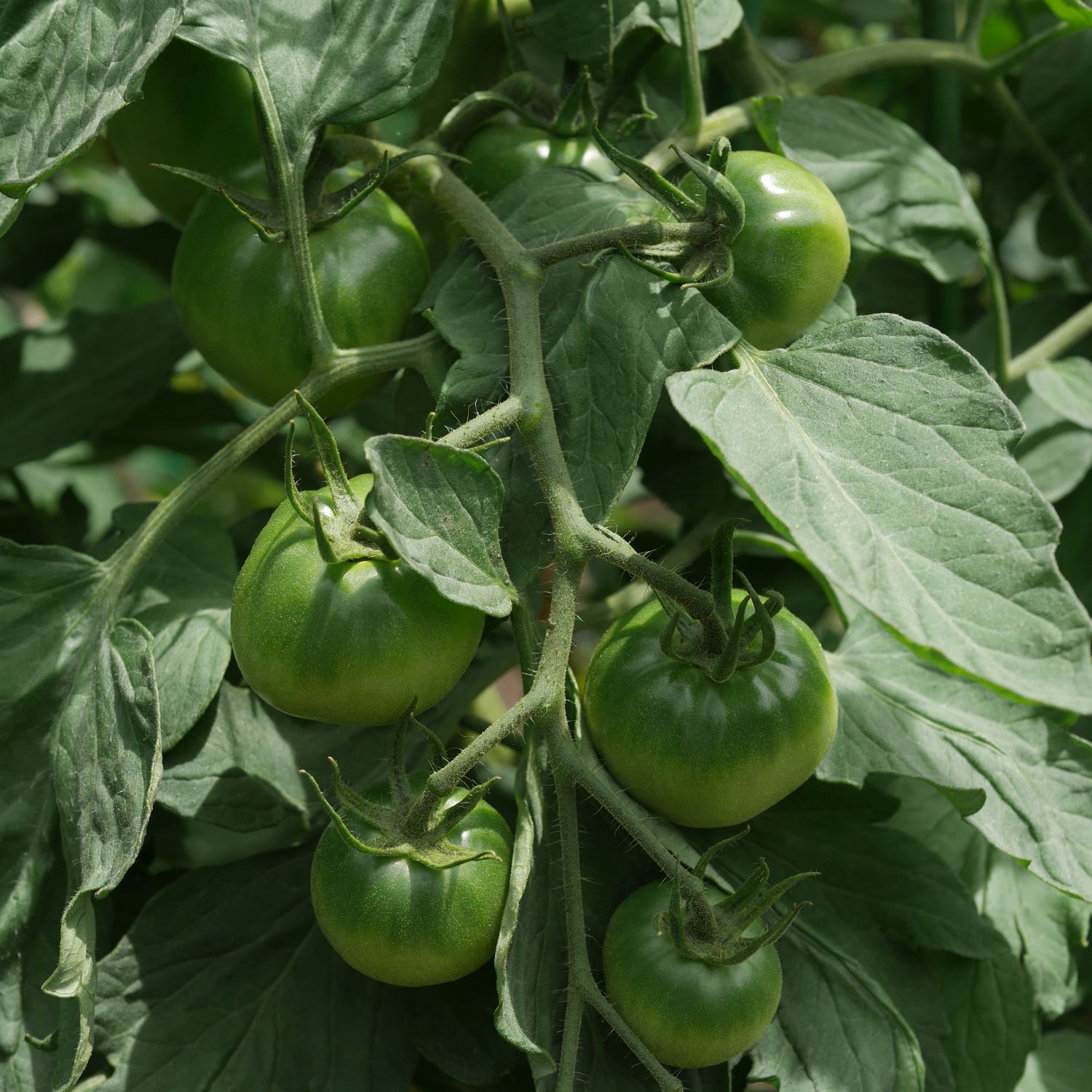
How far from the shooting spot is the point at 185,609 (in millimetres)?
624

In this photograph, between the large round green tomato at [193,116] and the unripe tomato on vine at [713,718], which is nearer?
the unripe tomato on vine at [713,718]

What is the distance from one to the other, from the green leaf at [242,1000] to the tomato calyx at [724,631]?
0.78ft

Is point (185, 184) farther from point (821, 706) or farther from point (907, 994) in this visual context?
point (907, 994)

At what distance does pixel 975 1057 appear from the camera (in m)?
0.66

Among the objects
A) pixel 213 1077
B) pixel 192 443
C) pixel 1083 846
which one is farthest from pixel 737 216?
pixel 192 443

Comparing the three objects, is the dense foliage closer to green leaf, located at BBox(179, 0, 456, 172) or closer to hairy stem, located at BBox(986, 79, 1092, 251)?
green leaf, located at BBox(179, 0, 456, 172)

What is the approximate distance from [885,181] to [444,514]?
39 centimetres

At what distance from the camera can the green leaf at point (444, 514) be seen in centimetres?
42

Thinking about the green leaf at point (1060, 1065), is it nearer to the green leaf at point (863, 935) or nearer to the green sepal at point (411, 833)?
the green leaf at point (863, 935)

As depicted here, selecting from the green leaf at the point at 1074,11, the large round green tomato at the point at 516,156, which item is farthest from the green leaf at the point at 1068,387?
the large round green tomato at the point at 516,156

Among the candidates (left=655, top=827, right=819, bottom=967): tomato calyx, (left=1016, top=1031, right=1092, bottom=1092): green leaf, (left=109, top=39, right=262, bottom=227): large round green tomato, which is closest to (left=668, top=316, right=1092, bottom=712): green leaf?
(left=655, top=827, right=819, bottom=967): tomato calyx

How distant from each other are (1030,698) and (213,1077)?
1.32ft

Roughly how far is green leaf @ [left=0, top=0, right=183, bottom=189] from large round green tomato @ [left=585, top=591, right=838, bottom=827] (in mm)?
317

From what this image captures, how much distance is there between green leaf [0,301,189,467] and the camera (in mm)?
852
